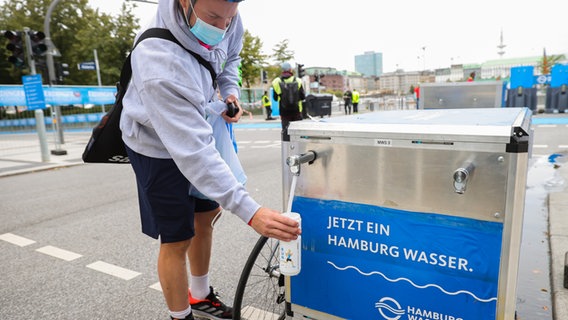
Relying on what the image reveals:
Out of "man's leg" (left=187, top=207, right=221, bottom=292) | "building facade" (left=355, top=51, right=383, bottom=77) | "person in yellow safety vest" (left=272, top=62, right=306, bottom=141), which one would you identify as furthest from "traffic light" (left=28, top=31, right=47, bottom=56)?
"building facade" (left=355, top=51, right=383, bottom=77)

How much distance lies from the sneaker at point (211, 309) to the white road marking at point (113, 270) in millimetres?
886

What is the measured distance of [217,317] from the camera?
90.7 inches

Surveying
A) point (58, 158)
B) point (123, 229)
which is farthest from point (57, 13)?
point (123, 229)

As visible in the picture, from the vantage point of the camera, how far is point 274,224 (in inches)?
54.6

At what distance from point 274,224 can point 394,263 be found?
0.50 metres

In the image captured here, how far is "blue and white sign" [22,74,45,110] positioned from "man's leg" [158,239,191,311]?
9.04 m

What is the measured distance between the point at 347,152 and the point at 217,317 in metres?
1.33

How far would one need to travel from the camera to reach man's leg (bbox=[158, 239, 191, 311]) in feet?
6.18

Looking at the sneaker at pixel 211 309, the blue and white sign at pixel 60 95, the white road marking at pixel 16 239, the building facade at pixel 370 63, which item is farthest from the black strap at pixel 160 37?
the building facade at pixel 370 63

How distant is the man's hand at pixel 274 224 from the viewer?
1392 millimetres

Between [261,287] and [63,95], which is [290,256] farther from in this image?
[63,95]

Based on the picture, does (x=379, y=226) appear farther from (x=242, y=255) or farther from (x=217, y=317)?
(x=242, y=255)

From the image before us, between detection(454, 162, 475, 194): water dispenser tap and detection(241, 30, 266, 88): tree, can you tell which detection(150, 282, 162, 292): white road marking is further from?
detection(241, 30, 266, 88): tree

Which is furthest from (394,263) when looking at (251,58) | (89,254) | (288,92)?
(251,58)
